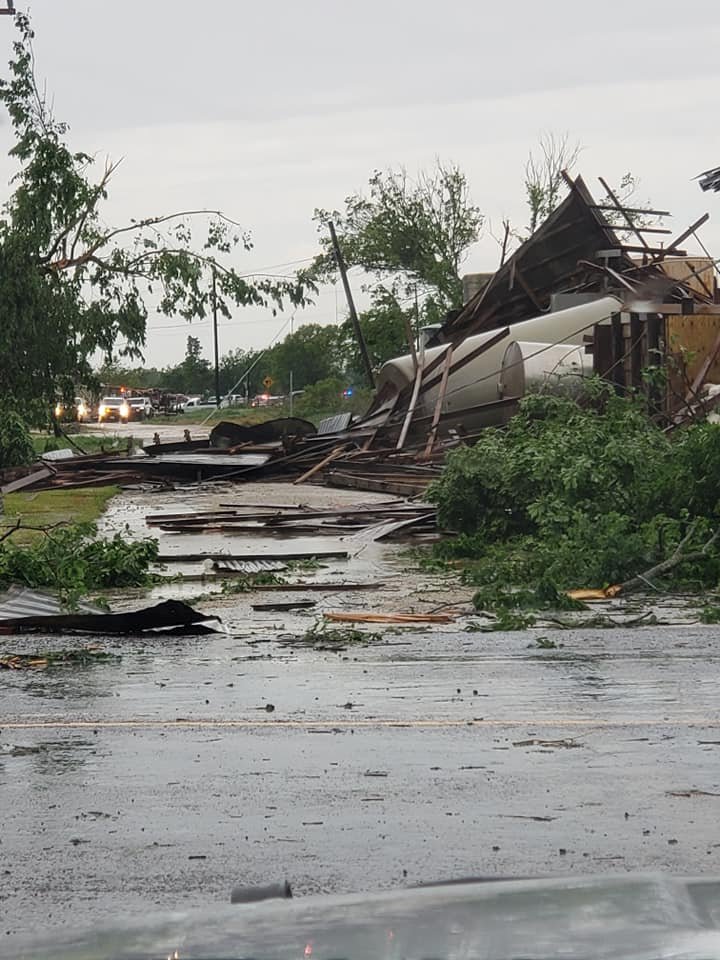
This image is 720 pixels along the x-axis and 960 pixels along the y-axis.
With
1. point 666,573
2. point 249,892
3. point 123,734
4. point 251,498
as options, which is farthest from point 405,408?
point 249,892

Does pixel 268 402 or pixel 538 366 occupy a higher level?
pixel 538 366

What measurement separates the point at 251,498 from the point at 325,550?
962cm

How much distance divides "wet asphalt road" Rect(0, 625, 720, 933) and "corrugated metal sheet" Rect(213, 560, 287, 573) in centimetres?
588

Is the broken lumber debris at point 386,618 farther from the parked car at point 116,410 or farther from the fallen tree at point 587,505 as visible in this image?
the parked car at point 116,410

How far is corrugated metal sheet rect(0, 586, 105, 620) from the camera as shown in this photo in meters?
12.8

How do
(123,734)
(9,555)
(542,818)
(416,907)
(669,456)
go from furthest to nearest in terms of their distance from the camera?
1. (669,456)
2. (9,555)
3. (123,734)
4. (542,818)
5. (416,907)

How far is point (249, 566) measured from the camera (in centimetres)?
1700

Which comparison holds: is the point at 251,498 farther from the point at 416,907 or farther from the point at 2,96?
the point at 416,907

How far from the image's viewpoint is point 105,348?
35.9m

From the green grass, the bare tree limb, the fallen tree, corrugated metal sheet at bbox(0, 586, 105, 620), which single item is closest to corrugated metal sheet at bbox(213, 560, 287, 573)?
the fallen tree

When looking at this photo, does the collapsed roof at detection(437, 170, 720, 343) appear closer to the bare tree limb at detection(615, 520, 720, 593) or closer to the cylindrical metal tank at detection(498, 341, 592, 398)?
the cylindrical metal tank at detection(498, 341, 592, 398)

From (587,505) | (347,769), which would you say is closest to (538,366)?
(587,505)

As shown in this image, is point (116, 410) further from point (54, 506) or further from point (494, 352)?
point (54, 506)

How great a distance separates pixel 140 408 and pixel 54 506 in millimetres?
77738
